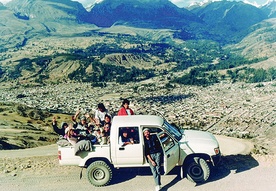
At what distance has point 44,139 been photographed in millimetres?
36375

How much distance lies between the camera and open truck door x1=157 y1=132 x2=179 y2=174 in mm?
13595

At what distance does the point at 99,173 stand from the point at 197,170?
456 cm

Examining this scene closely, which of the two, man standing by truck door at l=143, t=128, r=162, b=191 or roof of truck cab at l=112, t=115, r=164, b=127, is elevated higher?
roof of truck cab at l=112, t=115, r=164, b=127

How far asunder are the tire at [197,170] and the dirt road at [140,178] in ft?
1.00

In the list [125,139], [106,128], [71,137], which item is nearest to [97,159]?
[106,128]

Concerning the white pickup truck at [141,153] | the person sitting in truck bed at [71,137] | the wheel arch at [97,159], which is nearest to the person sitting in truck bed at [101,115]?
the person sitting in truck bed at [71,137]

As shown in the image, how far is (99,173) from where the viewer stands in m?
14.8

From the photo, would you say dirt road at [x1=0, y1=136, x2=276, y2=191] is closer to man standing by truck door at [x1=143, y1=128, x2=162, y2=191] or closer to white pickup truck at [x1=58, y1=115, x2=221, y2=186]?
white pickup truck at [x1=58, y1=115, x2=221, y2=186]

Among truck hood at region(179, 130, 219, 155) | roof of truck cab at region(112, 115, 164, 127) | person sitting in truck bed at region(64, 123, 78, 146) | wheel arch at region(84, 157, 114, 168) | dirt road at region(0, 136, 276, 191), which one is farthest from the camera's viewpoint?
person sitting in truck bed at region(64, 123, 78, 146)

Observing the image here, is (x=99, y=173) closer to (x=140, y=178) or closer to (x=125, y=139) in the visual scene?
(x=140, y=178)

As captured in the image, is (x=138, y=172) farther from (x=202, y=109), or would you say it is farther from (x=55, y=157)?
(x=202, y=109)

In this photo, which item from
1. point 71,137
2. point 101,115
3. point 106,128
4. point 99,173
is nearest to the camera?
point 99,173

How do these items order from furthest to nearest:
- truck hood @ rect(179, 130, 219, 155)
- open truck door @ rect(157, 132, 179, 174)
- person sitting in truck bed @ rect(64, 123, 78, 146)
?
person sitting in truck bed @ rect(64, 123, 78, 146) < truck hood @ rect(179, 130, 219, 155) < open truck door @ rect(157, 132, 179, 174)

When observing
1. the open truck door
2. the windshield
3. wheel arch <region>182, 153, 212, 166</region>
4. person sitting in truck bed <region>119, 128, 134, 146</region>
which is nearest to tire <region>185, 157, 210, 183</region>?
wheel arch <region>182, 153, 212, 166</region>
